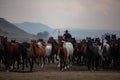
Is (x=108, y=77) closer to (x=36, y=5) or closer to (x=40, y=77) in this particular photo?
(x=40, y=77)

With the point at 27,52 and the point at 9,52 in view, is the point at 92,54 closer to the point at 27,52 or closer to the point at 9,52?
the point at 27,52

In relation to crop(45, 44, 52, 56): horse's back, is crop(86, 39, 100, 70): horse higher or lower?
lower

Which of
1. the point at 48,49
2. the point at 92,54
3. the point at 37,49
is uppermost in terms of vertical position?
the point at 48,49

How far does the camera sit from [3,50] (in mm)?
12258

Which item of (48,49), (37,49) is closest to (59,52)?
(37,49)

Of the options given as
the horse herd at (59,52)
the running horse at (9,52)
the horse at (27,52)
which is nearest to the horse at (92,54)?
the horse herd at (59,52)

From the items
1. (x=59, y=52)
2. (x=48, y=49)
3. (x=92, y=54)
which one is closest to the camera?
(x=59, y=52)

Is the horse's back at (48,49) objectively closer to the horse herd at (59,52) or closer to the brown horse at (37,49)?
the horse herd at (59,52)

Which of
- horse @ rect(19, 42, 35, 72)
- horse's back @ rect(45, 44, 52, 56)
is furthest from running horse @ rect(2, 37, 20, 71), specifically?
horse's back @ rect(45, 44, 52, 56)

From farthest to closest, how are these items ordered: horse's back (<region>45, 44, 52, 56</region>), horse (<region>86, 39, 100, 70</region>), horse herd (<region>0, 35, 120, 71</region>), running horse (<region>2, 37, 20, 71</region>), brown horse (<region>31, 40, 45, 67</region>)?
horse's back (<region>45, 44, 52, 56</region>), horse (<region>86, 39, 100, 70</region>), brown horse (<region>31, 40, 45, 67</region>), horse herd (<region>0, 35, 120, 71</region>), running horse (<region>2, 37, 20, 71</region>)

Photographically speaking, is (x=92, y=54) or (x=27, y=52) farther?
(x=92, y=54)

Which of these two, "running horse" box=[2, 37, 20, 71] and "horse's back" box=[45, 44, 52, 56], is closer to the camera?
"running horse" box=[2, 37, 20, 71]

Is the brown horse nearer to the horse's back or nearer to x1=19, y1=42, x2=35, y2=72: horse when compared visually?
x1=19, y1=42, x2=35, y2=72: horse

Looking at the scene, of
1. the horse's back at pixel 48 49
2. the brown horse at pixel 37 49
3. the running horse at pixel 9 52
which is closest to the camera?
the running horse at pixel 9 52
